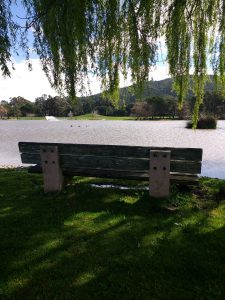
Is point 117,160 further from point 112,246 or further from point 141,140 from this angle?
point 141,140

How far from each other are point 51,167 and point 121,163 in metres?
1.82

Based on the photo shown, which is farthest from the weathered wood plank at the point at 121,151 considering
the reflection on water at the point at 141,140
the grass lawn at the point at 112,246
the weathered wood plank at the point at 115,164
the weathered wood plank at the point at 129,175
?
the reflection on water at the point at 141,140

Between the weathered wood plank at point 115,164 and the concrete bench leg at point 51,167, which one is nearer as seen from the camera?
the weathered wood plank at point 115,164

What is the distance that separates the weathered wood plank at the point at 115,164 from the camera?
7441 millimetres

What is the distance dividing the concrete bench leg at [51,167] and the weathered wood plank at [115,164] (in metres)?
0.20

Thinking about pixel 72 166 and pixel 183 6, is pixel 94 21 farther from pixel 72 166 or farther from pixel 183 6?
pixel 72 166

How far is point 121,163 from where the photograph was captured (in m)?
7.77

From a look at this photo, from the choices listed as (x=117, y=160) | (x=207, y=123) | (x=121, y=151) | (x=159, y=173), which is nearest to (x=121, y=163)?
(x=117, y=160)

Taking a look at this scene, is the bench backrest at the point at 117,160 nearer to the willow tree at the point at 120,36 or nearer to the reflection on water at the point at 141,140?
the willow tree at the point at 120,36

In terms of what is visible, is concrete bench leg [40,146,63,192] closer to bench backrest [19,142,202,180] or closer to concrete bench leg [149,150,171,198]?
bench backrest [19,142,202,180]

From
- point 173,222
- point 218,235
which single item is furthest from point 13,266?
point 218,235

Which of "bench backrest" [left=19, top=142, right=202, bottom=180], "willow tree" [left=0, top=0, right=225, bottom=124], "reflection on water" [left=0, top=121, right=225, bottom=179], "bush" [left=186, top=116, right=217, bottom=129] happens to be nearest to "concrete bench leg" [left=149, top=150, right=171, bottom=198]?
"bench backrest" [left=19, top=142, right=202, bottom=180]

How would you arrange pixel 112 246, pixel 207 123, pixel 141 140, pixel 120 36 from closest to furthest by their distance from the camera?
pixel 112 246, pixel 120 36, pixel 141 140, pixel 207 123

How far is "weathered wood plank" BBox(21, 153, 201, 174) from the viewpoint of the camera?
7.44m
